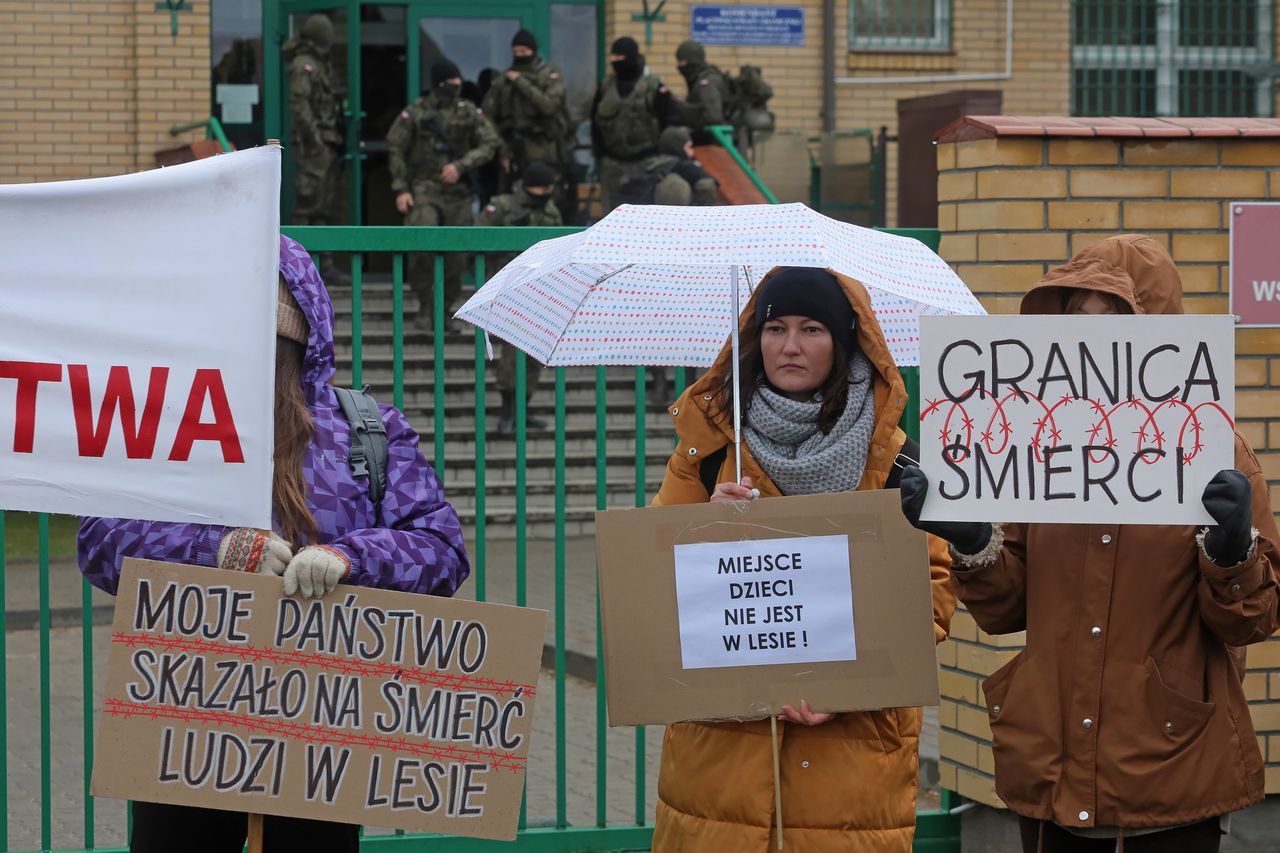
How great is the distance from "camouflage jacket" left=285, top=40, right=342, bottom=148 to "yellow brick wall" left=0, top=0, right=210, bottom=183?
0.81m

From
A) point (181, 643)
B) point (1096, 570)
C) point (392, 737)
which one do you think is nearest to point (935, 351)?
point (1096, 570)

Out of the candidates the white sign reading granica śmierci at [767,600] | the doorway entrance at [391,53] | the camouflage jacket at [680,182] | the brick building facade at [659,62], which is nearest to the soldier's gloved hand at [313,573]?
the white sign reading granica śmierci at [767,600]

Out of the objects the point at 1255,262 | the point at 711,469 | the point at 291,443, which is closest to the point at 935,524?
the point at 711,469

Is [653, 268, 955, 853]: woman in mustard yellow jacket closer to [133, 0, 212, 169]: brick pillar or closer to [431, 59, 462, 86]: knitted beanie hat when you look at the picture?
[431, 59, 462, 86]: knitted beanie hat

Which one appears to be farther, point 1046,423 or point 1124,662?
point 1124,662

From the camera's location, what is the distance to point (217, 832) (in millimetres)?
3320

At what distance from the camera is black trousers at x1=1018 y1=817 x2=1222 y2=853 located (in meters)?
3.27

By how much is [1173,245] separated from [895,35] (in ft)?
38.2

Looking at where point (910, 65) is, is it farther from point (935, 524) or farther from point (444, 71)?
point (935, 524)

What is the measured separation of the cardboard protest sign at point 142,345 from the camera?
3.00 meters

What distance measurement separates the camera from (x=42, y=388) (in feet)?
9.96

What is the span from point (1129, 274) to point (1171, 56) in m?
14.4

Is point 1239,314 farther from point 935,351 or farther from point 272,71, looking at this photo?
point 272,71

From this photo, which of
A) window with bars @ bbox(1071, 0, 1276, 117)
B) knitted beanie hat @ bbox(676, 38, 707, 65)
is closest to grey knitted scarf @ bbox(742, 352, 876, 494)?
knitted beanie hat @ bbox(676, 38, 707, 65)
